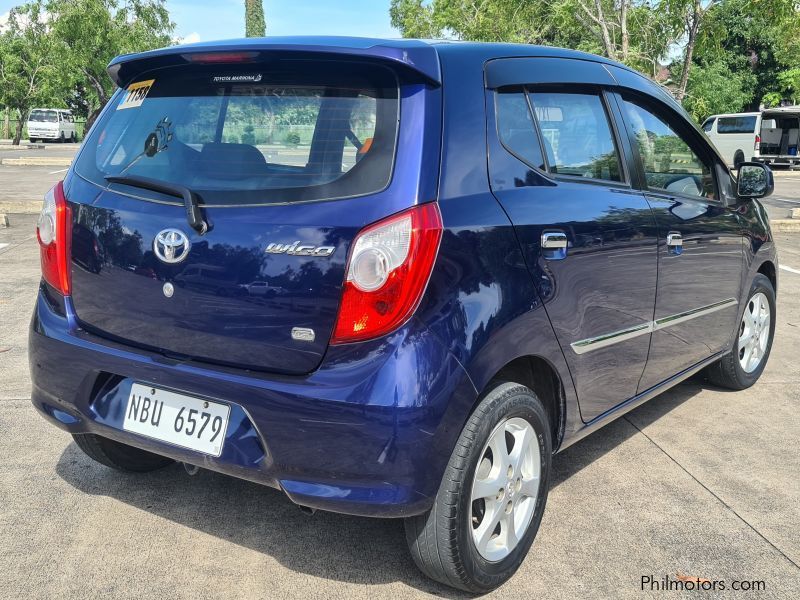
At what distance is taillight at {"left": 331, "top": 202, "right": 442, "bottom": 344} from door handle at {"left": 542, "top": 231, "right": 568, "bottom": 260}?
59cm

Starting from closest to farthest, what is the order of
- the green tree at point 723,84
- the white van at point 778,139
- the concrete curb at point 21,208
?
the concrete curb at point 21,208 → the white van at point 778,139 → the green tree at point 723,84

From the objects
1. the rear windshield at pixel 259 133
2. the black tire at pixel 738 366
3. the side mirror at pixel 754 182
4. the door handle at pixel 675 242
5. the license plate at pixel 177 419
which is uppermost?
the rear windshield at pixel 259 133

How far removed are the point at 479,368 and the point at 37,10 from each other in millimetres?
42579

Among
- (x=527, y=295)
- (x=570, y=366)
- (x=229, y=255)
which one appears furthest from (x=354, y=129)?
(x=570, y=366)

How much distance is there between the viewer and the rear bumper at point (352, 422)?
221 centimetres

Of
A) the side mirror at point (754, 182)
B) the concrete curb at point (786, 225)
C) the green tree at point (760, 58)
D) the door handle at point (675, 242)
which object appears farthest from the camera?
the green tree at point (760, 58)

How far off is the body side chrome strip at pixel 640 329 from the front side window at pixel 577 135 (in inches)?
24.0

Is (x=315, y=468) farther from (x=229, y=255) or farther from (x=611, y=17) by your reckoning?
(x=611, y=17)

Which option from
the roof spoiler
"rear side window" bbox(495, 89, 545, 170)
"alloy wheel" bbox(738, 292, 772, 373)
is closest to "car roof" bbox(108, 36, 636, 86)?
the roof spoiler

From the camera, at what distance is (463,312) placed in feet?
7.63

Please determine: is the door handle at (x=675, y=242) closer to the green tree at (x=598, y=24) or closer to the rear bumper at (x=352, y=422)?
the rear bumper at (x=352, y=422)

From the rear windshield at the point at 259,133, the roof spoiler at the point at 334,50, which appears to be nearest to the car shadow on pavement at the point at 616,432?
the rear windshield at the point at 259,133

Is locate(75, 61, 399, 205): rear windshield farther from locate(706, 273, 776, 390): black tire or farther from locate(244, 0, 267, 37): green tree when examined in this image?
locate(244, 0, 267, 37): green tree

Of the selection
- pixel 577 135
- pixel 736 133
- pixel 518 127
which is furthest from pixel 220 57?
pixel 736 133
